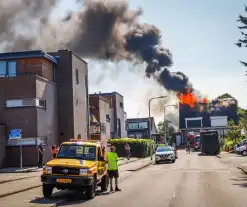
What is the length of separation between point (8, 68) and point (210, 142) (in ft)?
99.2

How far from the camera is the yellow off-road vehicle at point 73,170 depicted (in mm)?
14320

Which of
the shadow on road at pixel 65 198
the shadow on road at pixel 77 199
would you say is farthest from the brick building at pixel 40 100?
the shadow on road at pixel 77 199

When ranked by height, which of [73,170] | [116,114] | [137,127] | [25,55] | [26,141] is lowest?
[73,170]

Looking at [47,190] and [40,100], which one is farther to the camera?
[40,100]

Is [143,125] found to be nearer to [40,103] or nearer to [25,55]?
[25,55]

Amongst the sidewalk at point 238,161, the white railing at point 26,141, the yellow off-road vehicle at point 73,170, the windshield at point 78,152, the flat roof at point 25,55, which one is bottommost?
the sidewalk at point 238,161

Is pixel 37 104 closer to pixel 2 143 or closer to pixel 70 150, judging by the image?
pixel 2 143

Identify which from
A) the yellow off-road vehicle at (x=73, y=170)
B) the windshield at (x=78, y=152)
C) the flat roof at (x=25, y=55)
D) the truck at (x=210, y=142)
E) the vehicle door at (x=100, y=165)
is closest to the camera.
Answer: the yellow off-road vehicle at (x=73, y=170)

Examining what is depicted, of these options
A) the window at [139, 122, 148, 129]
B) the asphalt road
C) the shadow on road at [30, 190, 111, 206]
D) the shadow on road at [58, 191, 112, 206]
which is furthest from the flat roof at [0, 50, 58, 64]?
the window at [139, 122, 148, 129]

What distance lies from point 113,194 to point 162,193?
185 centimetres

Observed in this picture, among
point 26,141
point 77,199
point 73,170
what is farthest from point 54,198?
point 26,141

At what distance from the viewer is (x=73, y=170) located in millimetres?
14422

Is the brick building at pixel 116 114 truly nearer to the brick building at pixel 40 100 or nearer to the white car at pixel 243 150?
the white car at pixel 243 150

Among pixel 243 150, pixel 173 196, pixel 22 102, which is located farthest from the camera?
pixel 243 150
